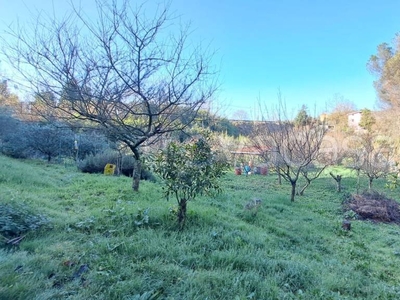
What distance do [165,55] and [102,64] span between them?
3.88 feet

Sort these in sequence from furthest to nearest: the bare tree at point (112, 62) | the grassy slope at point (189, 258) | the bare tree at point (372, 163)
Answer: the bare tree at point (372, 163)
the bare tree at point (112, 62)
the grassy slope at point (189, 258)

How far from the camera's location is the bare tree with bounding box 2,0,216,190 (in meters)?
4.44

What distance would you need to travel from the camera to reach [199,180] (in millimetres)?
3506

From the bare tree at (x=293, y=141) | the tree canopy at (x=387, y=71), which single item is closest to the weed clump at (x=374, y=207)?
the bare tree at (x=293, y=141)

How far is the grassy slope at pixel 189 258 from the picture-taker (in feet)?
6.86

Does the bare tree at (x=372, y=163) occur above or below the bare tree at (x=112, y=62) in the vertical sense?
below

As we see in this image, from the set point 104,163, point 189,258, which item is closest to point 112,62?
point 189,258

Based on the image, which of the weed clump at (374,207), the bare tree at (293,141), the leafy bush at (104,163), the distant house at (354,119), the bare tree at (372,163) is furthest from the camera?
the distant house at (354,119)

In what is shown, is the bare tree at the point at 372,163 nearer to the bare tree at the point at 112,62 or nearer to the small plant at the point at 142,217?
the bare tree at the point at 112,62

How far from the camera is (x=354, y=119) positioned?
19.3 meters

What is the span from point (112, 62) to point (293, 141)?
6.02 m

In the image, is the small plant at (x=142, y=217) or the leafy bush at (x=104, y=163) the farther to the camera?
the leafy bush at (x=104, y=163)

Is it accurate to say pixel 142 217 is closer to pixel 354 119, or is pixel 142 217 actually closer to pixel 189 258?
pixel 189 258

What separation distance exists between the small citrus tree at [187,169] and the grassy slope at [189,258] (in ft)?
1.64
